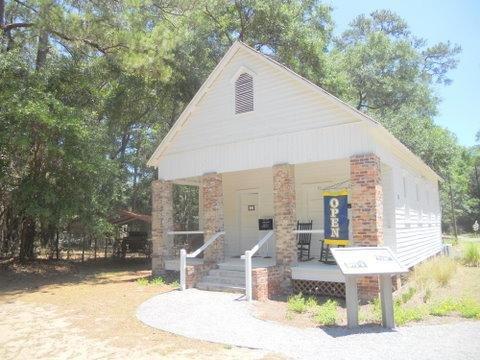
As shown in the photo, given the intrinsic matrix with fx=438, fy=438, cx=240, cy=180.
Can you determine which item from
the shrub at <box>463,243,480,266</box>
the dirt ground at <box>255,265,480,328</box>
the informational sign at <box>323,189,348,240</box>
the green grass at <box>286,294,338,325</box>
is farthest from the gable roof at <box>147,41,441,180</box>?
the green grass at <box>286,294,338,325</box>

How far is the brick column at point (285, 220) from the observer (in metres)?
11.7

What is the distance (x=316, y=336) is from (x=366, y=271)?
4.72 ft

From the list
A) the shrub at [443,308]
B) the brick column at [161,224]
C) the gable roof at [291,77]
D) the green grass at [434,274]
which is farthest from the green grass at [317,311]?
the brick column at [161,224]

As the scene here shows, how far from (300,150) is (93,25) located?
28.4ft

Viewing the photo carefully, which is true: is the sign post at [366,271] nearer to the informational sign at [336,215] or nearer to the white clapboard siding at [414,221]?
the informational sign at [336,215]

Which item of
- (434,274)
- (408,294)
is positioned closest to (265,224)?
(434,274)

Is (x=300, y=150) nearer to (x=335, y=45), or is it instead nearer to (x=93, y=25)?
(x=93, y=25)

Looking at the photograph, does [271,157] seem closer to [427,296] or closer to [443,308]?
[427,296]

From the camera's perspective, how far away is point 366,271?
7.63 m

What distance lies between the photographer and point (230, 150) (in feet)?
43.7

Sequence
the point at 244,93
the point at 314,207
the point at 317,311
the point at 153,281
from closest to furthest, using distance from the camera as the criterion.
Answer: the point at 317,311 < the point at 244,93 < the point at 153,281 < the point at 314,207

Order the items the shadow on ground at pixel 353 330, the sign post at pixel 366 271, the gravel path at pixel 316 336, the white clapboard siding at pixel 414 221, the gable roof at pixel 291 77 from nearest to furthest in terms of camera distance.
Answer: the gravel path at pixel 316 336 < the shadow on ground at pixel 353 330 < the sign post at pixel 366 271 < the gable roof at pixel 291 77 < the white clapboard siding at pixel 414 221

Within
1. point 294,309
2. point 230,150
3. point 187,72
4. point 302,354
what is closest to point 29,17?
point 187,72

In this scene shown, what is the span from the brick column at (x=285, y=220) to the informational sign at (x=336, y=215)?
111cm
